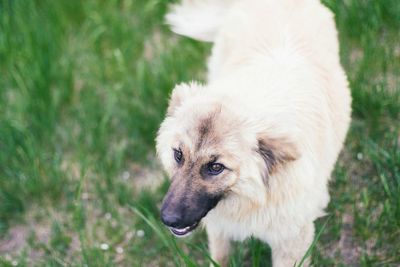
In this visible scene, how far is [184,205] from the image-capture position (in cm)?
211

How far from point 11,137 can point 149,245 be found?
1203 mm

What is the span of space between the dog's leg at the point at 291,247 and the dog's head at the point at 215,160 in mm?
393

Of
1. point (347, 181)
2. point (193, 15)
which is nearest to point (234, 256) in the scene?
point (347, 181)

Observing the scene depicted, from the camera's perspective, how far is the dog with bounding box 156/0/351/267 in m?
2.11

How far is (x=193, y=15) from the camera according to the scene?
12.0ft

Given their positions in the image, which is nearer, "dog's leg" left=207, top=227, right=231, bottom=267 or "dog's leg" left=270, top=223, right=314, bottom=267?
"dog's leg" left=270, top=223, right=314, bottom=267

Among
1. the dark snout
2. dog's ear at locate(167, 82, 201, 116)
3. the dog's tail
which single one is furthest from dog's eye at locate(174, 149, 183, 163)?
the dog's tail

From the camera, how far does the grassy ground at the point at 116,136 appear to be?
2891 mm

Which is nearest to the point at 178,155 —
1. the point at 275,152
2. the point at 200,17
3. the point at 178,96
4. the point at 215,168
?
the point at 215,168

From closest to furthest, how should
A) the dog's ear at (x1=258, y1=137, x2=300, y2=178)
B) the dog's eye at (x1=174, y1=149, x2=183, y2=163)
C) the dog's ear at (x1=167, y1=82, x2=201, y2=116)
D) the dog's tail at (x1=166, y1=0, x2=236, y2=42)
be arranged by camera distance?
1. the dog's ear at (x1=258, y1=137, x2=300, y2=178)
2. the dog's eye at (x1=174, y1=149, x2=183, y2=163)
3. the dog's ear at (x1=167, y1=82, x2=201, y2=116)
4. the dog's tail at (x1=166, y1=0, x2=236, y2=42)

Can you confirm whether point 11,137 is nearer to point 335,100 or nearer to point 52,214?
point 52,214

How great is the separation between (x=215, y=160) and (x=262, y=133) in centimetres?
24

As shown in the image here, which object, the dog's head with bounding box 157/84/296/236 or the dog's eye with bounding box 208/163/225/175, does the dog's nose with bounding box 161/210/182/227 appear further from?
the dog's eye with bounding box 208/163/225/175

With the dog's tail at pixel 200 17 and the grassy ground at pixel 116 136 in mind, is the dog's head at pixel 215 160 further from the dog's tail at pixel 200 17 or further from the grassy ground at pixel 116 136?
the dog's tail at pixel 200 17
